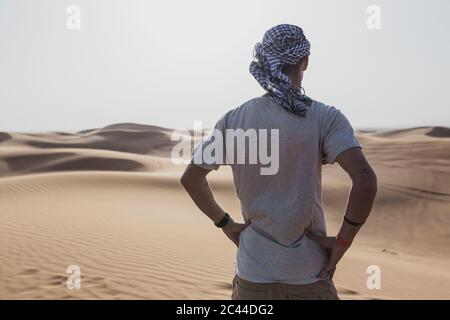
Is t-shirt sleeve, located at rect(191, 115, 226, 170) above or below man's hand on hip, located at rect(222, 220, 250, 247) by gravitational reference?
above

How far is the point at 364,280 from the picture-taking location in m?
6.72

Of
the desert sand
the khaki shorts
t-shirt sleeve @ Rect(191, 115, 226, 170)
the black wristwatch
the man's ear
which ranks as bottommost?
the desert sand

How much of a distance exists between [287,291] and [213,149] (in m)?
0.69

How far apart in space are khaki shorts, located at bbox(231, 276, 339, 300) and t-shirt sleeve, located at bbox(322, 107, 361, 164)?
547mm

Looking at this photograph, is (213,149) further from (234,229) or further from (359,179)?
(359,179)

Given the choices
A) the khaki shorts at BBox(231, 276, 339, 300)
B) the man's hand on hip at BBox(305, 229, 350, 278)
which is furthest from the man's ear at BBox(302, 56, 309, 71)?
the khaki shorts at BBox(231, 276, 339, 300)

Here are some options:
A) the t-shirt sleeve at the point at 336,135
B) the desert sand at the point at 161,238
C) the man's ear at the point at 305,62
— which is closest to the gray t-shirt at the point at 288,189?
the t-shirt sleeve at the point at 336,135

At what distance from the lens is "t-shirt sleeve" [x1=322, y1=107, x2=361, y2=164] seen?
1930 millimetres

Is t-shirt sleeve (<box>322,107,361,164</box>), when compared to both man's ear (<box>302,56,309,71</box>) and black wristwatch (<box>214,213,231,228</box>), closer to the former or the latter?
man's ear (<box>302,56,309,71</box>)

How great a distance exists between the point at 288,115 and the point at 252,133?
0.57 ft

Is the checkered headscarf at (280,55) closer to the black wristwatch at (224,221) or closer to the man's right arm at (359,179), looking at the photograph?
the man's right arm at (359,179)

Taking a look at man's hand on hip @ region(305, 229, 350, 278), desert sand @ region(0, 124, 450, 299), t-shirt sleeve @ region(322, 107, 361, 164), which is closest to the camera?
t-shirt sleeve @ region(322, 107, 361, 164)

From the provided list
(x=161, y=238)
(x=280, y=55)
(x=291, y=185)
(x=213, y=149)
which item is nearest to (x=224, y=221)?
(x=213, y=149)

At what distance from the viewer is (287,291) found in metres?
2.00
